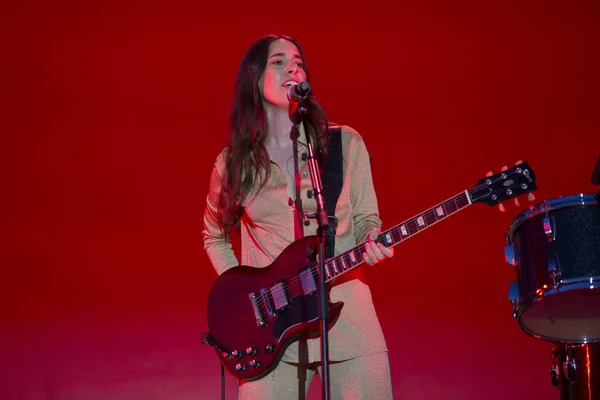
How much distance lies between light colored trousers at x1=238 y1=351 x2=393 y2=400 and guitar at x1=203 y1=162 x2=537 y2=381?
1.8 inches

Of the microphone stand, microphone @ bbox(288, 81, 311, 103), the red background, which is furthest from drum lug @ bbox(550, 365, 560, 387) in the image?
microphone @ bbox(288, 81, 311, 103)

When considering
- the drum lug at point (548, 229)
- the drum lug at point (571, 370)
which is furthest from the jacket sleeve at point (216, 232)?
the drum lug at point (571, 370)

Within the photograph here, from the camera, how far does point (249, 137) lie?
3.33 m

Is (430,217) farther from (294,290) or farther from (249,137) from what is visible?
(249,137)

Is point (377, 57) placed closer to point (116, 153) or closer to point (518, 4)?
point (518, 4)

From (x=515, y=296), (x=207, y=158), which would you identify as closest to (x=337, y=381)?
(x=515, y=296)

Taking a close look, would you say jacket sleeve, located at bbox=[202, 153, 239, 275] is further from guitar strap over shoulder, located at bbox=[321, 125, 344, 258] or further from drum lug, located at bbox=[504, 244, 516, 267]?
drum lug, located at bbox=[504, 244, 516, 267]

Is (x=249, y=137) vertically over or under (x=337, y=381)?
over

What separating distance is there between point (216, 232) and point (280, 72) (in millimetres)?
769

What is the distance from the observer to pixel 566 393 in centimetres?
368

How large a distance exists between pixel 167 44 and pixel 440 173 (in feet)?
6.43

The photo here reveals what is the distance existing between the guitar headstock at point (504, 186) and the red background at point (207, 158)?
1817 millimetres

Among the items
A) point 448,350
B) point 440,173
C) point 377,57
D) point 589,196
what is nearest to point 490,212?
point 440,173

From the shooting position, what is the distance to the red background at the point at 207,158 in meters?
4.67
